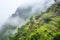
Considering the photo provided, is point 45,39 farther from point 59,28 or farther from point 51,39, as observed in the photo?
point 59,28

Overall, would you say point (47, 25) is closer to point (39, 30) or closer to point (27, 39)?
point (39, 30)

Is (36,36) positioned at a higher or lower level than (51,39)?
higher

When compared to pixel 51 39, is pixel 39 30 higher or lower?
higher

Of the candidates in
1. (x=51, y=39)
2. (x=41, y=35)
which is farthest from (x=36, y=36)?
(x=51, y=39)

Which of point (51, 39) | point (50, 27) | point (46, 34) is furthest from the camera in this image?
point (50, 27)

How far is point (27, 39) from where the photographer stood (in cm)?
19025

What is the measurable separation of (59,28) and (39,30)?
19.1 metres

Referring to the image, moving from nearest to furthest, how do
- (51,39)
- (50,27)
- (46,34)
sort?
(51,39) → (46,34) → (50,27)

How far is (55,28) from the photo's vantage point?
587 ft

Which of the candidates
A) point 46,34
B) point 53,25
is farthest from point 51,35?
point 53,25

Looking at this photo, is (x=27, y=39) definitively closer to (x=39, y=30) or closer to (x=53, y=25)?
(x=39, y=30)

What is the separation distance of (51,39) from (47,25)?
2729 cm

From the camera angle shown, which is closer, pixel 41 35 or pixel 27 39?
pixel 41 35

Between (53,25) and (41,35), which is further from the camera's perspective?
(53,25)
